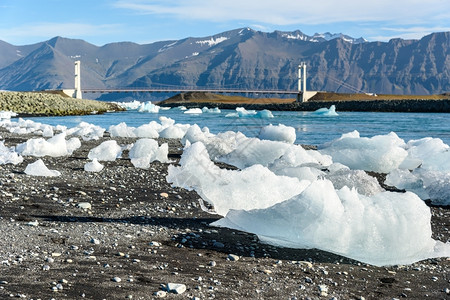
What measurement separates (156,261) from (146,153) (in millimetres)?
6862

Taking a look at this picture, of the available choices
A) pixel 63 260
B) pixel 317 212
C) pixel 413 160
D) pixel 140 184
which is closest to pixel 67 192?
pixel 140 184

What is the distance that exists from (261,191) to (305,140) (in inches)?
688

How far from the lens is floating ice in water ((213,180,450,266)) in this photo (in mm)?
5703

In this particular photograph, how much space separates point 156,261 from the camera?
5117 millimetres

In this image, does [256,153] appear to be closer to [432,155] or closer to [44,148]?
[432,155]

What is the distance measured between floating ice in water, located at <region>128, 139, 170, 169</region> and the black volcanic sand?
3.53 m

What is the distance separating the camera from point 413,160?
12539 millimetres

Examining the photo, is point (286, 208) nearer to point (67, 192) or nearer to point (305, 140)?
point (67, 192)

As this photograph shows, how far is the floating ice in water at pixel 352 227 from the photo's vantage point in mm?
5703

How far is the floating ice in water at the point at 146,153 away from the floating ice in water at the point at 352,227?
230 inches

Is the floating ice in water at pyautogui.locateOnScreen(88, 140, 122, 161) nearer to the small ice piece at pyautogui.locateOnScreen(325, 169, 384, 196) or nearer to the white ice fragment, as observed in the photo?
the small ice piece at pyautogui.locateOnScreen(325, 169, 384, 196)

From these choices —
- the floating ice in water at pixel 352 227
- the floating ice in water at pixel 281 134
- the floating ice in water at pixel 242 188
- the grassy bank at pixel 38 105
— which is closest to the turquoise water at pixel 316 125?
the grassy bank at pixel 38 105

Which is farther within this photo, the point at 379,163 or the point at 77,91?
the point at 77,91

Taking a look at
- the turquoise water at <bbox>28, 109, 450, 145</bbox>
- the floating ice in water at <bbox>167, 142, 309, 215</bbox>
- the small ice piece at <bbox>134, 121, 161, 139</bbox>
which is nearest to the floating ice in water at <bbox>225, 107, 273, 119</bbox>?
the turquoise water at <bbox>28, 109, 450, 145</bbox>
